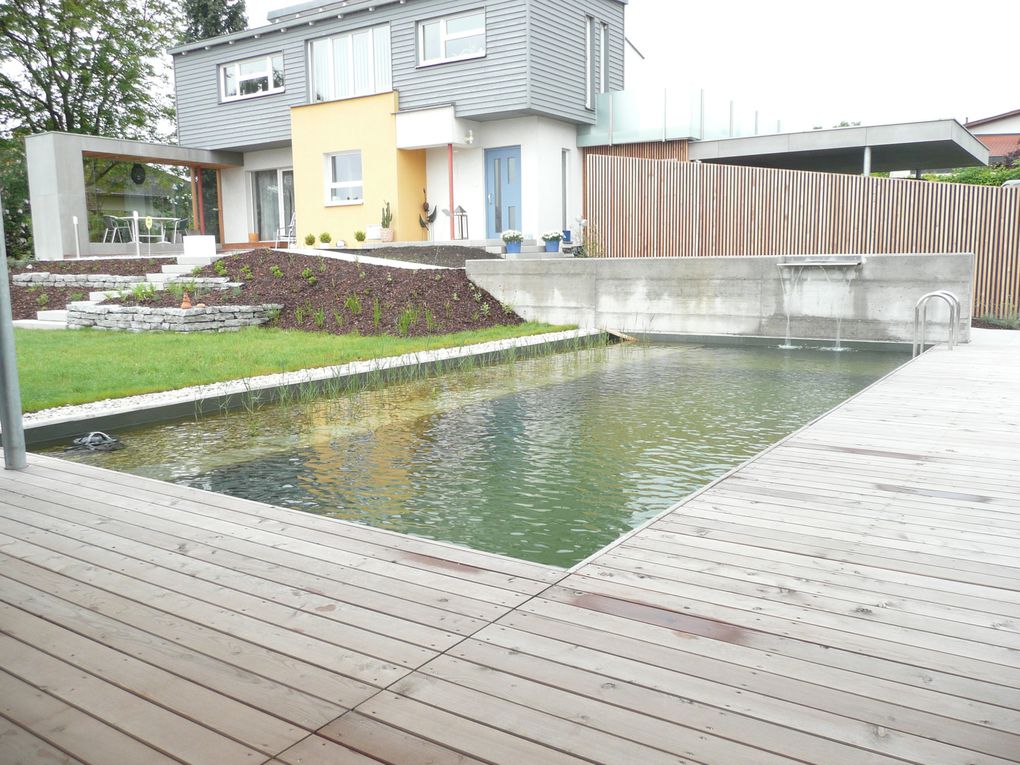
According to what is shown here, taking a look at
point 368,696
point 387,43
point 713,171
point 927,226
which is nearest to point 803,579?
point 368,696

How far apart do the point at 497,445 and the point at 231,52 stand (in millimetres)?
19582

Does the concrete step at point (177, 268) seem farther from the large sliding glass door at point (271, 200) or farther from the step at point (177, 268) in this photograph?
the large sliding glass door at point (271, 200)

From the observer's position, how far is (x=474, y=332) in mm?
12172

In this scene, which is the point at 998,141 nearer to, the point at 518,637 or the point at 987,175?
the point at 987,175

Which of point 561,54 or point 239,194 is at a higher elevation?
point 561,54

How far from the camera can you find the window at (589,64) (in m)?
18.9

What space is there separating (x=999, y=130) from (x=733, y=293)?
3238 cm

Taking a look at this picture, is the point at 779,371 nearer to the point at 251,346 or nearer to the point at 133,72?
the point at 251,346

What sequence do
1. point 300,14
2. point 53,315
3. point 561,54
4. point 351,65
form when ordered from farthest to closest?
point 300,14 → point 351,65 → point 561,54 → point 53,315

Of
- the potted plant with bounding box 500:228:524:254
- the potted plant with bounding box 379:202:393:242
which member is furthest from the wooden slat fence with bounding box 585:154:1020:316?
the potted plant with bounding box 379:202:393:242

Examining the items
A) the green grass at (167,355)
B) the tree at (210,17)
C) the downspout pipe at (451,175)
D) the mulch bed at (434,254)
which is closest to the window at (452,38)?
the downspout pipe at (451,175)

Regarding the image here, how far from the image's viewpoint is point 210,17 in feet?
96.4

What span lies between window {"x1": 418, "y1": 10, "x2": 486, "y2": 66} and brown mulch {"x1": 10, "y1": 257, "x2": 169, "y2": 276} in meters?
7.18

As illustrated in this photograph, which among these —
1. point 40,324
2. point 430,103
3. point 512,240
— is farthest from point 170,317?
point 430,103
